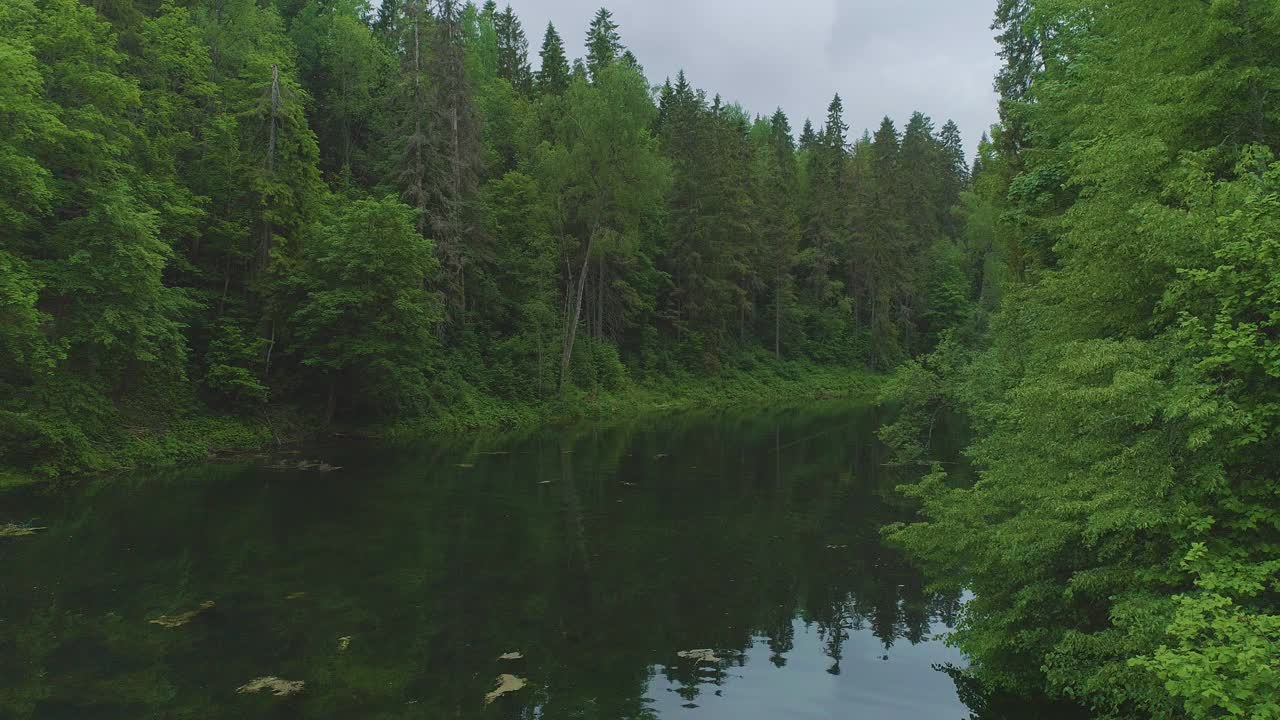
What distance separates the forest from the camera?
7180 millimetres

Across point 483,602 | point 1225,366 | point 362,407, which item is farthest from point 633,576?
point 362,407

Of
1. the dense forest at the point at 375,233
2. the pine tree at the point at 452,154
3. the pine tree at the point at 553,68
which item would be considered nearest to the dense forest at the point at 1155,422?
the dense forest at the point at 375,233

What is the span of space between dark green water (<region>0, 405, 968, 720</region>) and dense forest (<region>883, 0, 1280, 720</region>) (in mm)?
2491

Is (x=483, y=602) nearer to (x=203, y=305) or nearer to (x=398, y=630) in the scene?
(x=398, y=630)

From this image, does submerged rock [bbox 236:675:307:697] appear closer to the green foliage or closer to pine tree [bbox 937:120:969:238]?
the green foliage

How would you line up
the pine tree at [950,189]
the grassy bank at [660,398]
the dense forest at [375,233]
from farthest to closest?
the pine tree at [950,189] < the grassy bank at [660,398] < the dense forest at [375,233]

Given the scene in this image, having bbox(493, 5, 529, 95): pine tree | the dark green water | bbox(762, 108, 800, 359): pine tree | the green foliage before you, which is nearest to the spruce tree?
bbox(493, 5, 529, 95): pine tree

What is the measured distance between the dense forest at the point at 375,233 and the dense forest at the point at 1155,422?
76.1 ft

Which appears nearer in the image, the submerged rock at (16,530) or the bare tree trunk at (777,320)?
the submerged rock at (16,530)

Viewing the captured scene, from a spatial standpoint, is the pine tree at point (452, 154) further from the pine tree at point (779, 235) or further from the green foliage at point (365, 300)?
the pine tree at point (779, 235)

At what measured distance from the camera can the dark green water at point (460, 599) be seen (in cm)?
997

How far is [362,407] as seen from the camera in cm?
3353

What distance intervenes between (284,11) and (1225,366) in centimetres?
6186

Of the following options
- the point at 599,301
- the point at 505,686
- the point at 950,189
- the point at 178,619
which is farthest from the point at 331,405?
the point at 950,189
